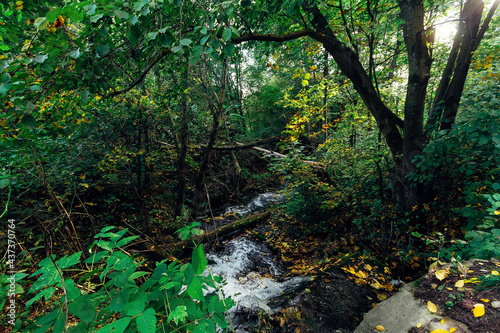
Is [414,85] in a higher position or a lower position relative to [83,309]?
higher

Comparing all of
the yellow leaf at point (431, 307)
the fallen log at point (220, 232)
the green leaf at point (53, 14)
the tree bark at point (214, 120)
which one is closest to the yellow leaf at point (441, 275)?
the yellow leaf at point (431, 307)

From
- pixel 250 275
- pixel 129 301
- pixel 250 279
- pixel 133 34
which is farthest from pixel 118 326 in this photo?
pixel 250 275

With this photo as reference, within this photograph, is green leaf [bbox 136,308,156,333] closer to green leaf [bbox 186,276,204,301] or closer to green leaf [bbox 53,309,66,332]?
green leaf [bbox 186,276,204,301]

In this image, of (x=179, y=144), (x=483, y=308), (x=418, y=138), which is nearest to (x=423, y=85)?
(x=418, y=138)

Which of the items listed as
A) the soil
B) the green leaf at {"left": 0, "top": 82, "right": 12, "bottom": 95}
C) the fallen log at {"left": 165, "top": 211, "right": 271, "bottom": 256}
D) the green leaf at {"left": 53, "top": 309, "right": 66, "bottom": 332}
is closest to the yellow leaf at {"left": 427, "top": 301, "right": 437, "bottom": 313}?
the soil

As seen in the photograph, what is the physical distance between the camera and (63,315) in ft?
3.05

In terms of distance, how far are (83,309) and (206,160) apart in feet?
15.4

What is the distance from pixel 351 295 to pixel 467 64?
4.03 metres

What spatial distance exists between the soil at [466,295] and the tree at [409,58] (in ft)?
5.80

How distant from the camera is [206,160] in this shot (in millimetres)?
5547

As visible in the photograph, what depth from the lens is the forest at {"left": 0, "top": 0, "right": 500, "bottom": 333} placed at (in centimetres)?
124

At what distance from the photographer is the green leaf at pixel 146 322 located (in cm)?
87

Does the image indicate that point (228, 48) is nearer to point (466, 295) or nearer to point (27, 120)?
point (27, 120)

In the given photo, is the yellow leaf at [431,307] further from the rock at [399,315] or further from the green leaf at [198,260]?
the green leaf at [198,260]
